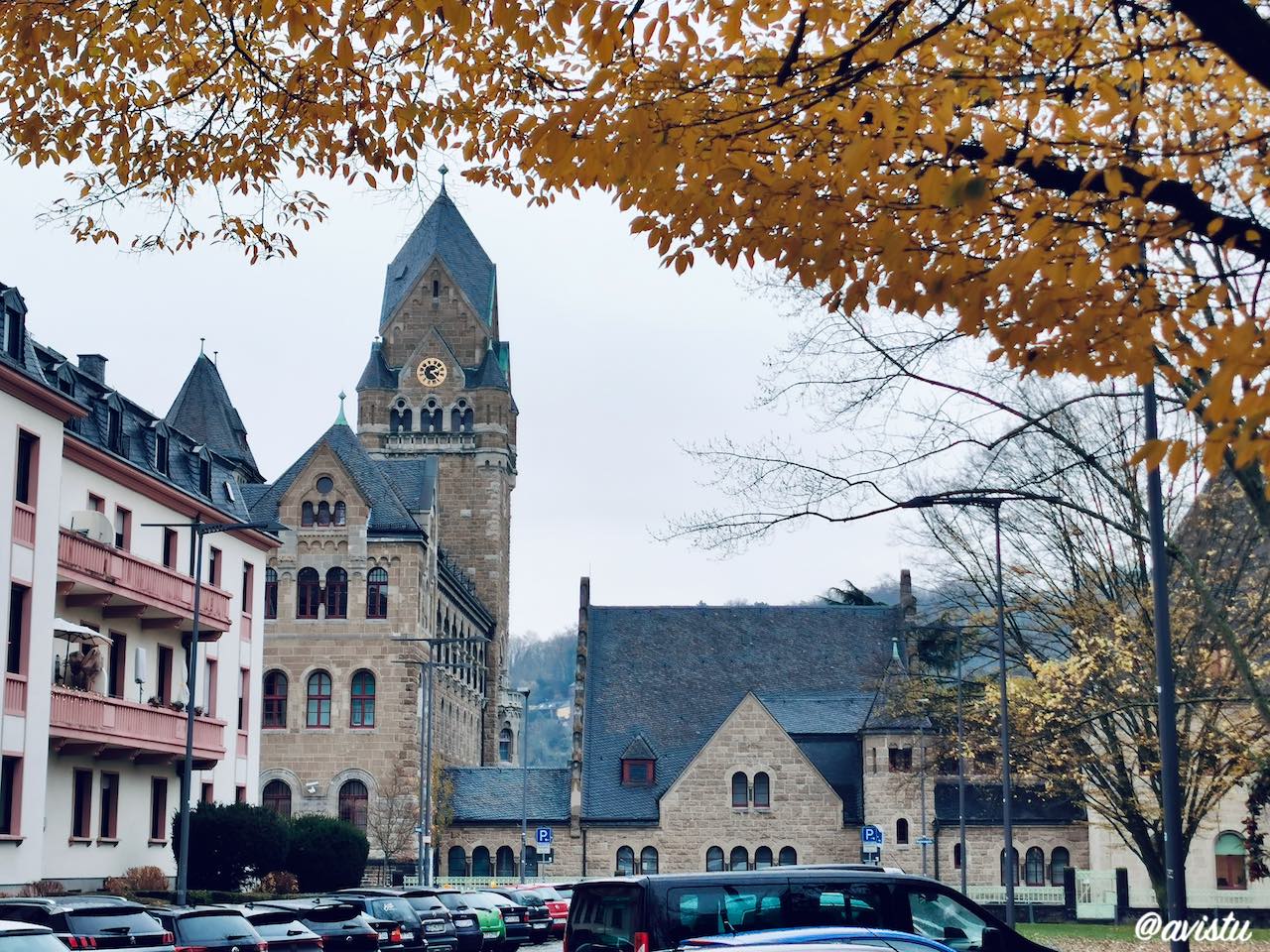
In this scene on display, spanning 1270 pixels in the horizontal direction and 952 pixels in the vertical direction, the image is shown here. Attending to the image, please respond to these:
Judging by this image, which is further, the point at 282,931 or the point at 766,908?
the point at 282,931

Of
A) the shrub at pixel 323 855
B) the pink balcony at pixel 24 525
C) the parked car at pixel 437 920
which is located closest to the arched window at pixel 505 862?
the shrub at pixel 323 855

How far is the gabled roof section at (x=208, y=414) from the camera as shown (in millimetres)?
77500

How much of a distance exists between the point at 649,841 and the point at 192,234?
218ft

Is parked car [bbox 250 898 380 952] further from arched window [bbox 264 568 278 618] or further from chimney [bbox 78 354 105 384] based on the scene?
arched window [bbox 264 568 278 618]

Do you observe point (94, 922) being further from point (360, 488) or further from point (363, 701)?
point (360, 488)

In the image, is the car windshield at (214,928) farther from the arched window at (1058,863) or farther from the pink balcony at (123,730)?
the arched window at (1058,863)

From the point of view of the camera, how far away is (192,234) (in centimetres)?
1095

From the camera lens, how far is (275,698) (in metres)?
72.6

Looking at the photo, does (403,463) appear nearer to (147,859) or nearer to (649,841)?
(649,841)

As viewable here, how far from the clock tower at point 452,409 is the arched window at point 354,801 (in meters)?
22.9

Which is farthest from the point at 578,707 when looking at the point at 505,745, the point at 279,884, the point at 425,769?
the point at 279,884

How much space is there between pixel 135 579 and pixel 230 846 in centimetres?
793

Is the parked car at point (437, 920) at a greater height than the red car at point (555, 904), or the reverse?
the parked car at point (437, 920)

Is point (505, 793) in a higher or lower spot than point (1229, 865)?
higher
